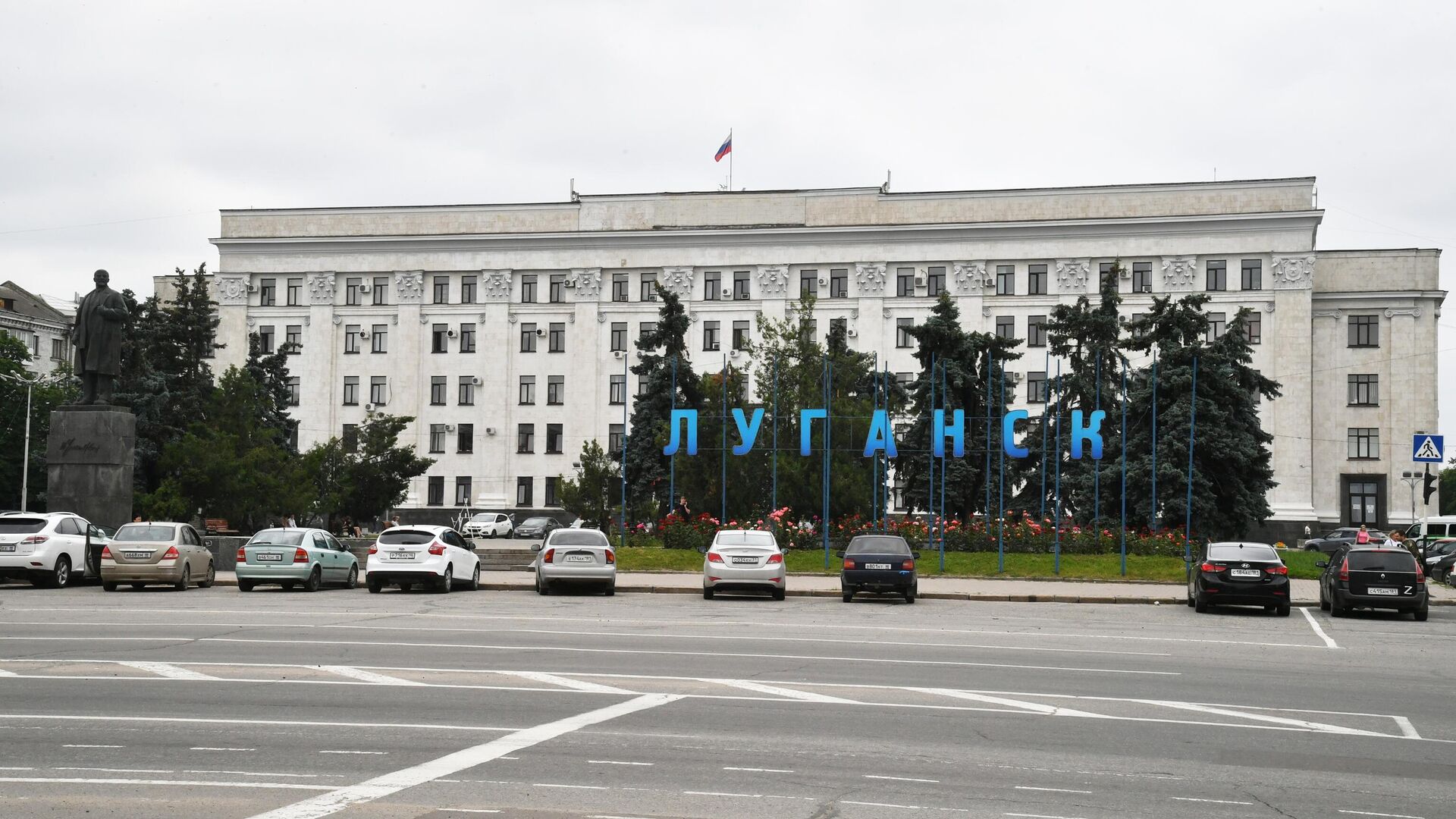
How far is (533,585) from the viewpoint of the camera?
32.9m

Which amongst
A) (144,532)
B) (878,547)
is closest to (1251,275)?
(878,547)

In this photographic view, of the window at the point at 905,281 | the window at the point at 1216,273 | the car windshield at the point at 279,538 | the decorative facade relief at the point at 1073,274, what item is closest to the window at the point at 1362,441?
the window at the point at 1216,273

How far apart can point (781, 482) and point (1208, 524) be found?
1551 centimetres

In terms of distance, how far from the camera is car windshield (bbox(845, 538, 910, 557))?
94.9 feet

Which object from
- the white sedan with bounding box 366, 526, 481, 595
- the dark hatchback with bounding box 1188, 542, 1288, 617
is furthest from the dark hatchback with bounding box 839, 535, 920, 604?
the white sedan with bounding box 366, 526, 481, 595

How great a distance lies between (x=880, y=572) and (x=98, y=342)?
19326 millimetres

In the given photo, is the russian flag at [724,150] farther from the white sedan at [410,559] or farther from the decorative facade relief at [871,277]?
the white sedan at [410,559]

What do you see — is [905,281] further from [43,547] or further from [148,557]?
[43,547]

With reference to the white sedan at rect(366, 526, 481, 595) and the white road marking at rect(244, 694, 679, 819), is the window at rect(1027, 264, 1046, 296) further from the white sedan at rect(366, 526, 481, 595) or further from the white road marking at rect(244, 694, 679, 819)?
the white road marking at rect(244, 694, 679, 819)

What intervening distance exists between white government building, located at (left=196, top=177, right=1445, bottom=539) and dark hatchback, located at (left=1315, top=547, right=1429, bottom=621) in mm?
52518

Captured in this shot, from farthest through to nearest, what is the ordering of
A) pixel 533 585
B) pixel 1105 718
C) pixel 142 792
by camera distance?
1. pixel 533 585
2. pixel 1105 718
3. pixel 142 792

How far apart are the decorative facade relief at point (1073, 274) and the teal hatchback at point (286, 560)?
5750 centimetres

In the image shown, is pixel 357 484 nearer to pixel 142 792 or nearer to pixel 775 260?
pixel 775 260

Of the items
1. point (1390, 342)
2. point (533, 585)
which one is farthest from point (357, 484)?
point (1390, 342)
